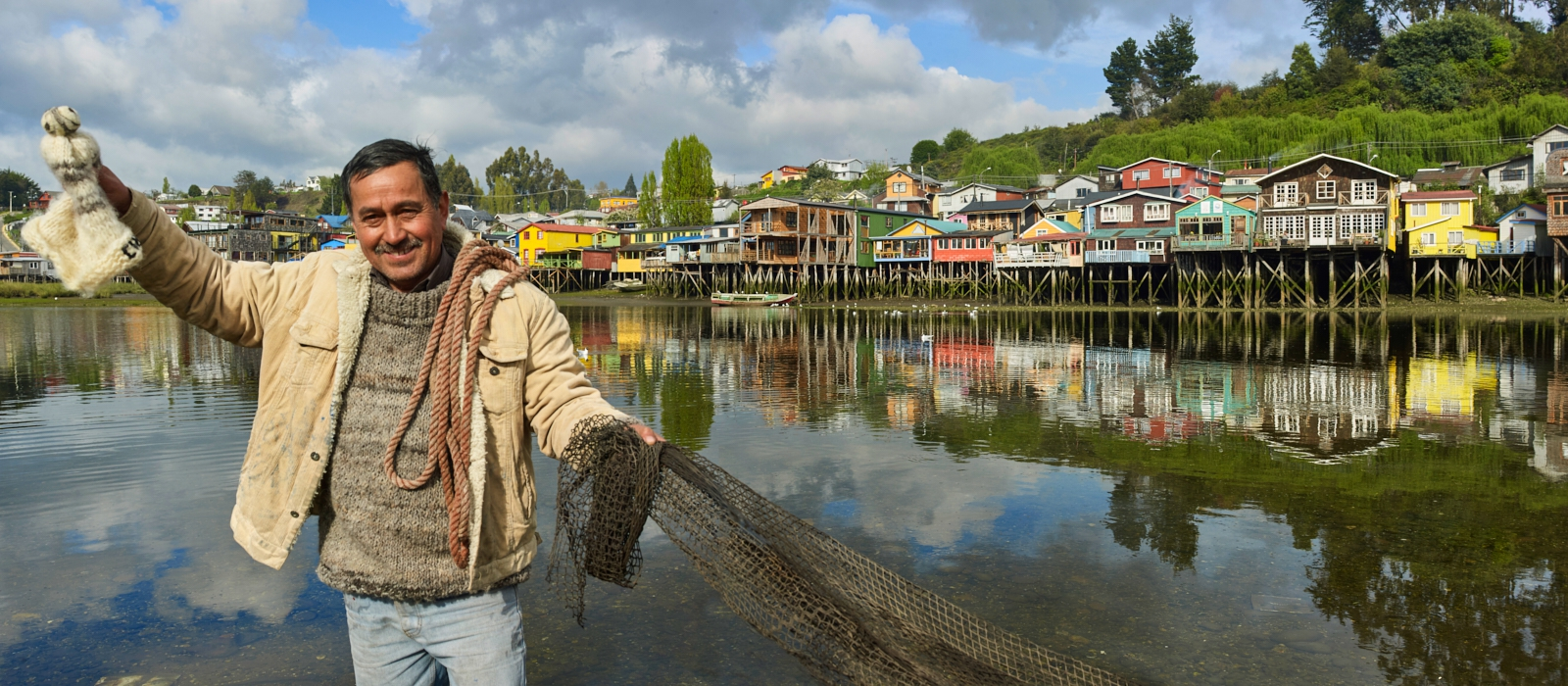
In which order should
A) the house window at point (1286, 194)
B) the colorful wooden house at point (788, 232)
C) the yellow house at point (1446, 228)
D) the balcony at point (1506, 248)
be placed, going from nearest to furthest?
the balcony at point (1506, 248)
the yellow house at point (1446, 228)
the house window at point (1286, 194)
the colorful wooden house at point (788, 232)

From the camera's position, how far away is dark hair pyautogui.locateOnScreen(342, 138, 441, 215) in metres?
2.81

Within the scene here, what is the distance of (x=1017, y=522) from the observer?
28.7 ft

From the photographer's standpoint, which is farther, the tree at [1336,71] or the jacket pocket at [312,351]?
the tree at [1336,71]

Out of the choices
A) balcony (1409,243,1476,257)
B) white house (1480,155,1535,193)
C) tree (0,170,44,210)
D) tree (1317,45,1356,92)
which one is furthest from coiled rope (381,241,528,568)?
tree (0,170,44,210)

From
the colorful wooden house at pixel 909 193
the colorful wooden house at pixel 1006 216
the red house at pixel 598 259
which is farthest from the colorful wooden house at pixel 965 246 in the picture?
the red house at pixel 598 259

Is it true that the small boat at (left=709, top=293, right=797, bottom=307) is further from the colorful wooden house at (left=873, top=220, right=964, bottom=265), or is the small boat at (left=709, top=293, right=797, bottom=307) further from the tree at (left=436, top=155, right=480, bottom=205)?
the tree at (left=436, top=155, right=480, bottom=205)

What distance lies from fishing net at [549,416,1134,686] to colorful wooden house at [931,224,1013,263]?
5886cm

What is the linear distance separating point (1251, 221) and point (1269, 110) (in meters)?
42.3

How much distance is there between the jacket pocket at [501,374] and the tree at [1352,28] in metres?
106

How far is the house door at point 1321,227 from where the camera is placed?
48.6 meters

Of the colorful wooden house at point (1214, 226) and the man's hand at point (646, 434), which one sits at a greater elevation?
the colorful wooden house at point (1214, 226)

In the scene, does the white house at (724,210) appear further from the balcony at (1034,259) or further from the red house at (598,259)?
the balcony at (1034,259)

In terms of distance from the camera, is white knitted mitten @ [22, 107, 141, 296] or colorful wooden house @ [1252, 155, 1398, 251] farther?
colorful wooden house @ [1252, 155, 1398, 251]

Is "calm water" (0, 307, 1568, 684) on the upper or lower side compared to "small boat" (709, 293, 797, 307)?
lower
